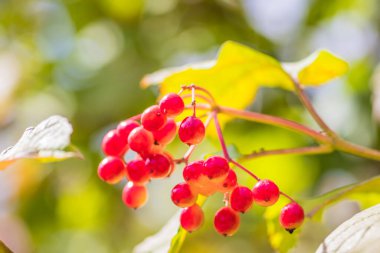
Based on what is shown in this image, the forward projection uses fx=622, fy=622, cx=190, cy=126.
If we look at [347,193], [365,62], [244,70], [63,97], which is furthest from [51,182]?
[347,193]

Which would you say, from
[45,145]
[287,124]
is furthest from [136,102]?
[45,145]

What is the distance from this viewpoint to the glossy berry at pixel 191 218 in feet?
3.65

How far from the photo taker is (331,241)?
909mm

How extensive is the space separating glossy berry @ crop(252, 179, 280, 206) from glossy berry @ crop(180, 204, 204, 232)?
0.12 m

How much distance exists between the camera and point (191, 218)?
3.66 ft

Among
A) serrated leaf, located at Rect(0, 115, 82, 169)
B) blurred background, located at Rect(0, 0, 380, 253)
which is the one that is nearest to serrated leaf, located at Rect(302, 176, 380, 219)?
serrated leaf, located at Rect(0, 115, 82, 169)

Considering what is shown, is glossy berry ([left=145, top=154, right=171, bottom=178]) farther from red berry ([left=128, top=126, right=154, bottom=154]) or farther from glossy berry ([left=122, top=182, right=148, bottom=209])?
glossy berry ([left=122, top=182, right=148, bottom=209])

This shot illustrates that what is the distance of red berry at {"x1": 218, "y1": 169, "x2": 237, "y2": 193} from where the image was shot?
3.42ft

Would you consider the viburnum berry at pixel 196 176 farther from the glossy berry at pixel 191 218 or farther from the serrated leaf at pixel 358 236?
the serrated leaf at pixel 358 236

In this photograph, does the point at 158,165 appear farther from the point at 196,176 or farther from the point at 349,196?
the point at 349,196

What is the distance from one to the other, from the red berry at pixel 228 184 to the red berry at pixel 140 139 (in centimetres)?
14

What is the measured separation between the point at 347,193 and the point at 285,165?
1509 millimetres

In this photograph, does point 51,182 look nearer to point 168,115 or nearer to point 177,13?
point 177,13

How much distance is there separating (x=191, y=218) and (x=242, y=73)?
1.55ft
